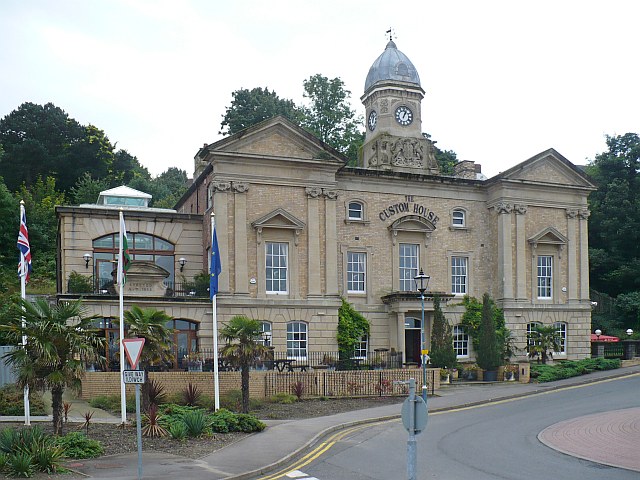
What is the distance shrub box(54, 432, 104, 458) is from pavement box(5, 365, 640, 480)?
39 centimetres

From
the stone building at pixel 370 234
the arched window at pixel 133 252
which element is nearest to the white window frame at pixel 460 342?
the stone building at pixel 370 234

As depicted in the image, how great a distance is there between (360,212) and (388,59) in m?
9.93

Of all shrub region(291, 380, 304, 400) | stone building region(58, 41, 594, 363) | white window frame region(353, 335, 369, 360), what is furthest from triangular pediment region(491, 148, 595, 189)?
shrub region(291, 380, 304, 400)

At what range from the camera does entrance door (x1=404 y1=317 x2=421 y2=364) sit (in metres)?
41.6

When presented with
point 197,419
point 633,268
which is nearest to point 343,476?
point 197,419

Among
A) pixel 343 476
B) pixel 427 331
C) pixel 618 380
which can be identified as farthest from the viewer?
pixel 427 331

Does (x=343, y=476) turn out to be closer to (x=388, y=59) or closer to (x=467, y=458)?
(x=467, y=458)

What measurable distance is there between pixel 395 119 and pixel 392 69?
9.98 ft

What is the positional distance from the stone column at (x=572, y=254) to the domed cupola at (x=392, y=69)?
39.4ft

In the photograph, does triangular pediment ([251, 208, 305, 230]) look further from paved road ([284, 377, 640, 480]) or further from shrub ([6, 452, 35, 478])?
shrub ([6, 452, 35, 478])

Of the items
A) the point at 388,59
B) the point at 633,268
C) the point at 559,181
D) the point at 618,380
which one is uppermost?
the point at 388,59

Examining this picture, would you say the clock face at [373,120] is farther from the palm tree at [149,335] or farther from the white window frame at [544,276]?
the palm tree at [149,335]

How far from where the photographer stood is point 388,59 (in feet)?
148

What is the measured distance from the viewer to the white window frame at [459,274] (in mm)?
43500
